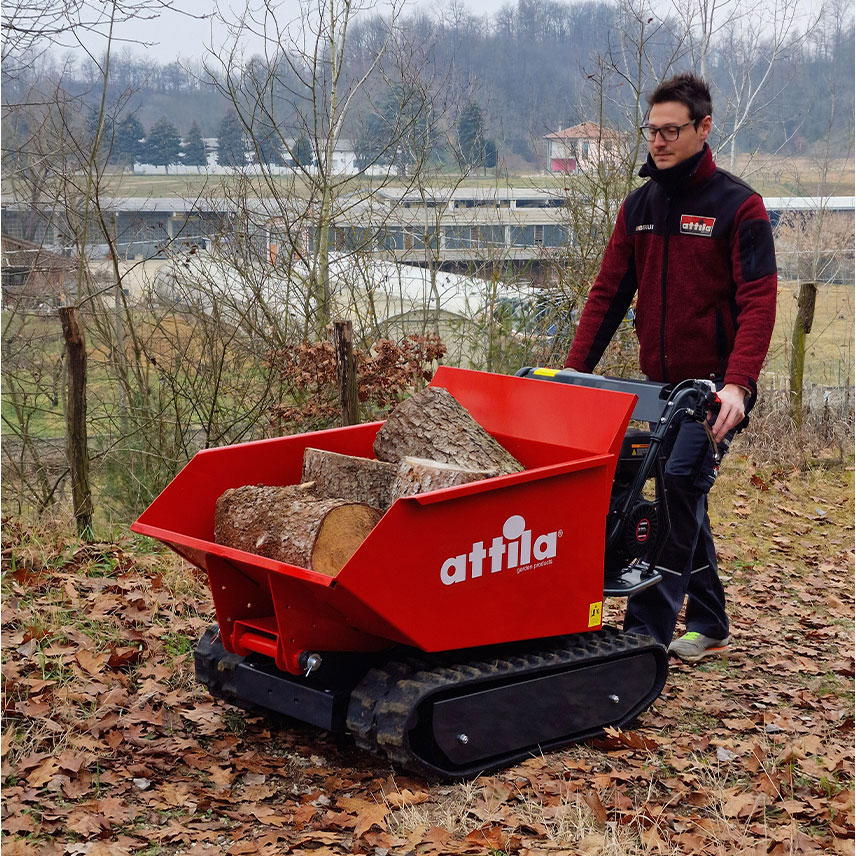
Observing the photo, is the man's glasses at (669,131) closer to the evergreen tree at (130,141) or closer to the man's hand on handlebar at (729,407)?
the man's hand on handlebar at (729,407)

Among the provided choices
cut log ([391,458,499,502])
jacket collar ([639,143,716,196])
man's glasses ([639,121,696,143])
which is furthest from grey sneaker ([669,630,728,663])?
man's glasses ([639,121,696,143])

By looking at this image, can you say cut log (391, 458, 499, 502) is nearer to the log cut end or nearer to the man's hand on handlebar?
the log cut end

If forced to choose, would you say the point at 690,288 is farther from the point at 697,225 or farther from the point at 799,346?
the point at 799,346

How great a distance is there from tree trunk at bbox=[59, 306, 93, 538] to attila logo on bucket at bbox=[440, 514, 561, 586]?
3.54 meters

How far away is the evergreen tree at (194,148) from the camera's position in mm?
9281

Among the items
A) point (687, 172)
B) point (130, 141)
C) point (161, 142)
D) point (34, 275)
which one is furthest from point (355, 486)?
point (161, 142)

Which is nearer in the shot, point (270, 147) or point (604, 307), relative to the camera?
point (604, 307)

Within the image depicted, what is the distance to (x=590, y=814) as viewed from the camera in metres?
3.19

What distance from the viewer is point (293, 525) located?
363 cm

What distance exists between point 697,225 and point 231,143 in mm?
5062

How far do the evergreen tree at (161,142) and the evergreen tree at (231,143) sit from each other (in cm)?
158

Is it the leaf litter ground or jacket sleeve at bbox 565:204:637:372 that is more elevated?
jacket sleeve at bbox 565:204:637:372

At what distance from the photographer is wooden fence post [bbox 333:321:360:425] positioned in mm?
6582

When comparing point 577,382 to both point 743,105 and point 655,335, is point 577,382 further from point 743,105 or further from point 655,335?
point 743,105
